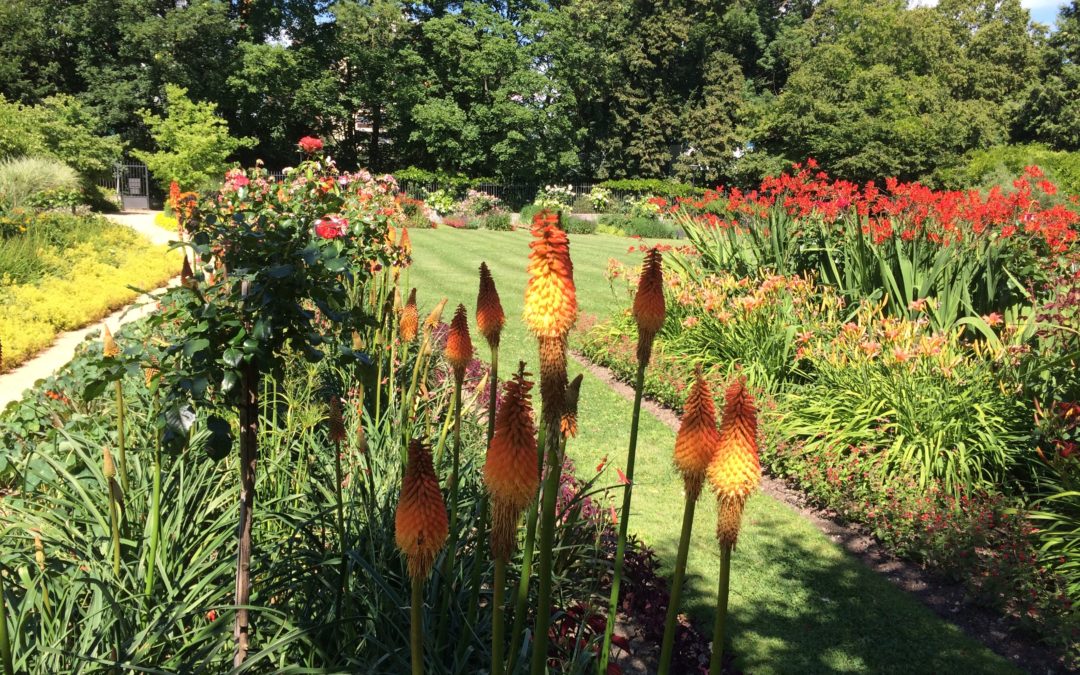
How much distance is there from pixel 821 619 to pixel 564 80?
3874cm

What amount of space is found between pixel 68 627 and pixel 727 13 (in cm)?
5013

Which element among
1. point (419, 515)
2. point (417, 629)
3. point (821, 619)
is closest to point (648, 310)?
point (419, 515)

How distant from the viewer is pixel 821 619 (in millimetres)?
4242

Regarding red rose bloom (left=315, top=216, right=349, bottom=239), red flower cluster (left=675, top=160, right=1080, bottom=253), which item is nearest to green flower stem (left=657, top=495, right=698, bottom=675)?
red rose bloom (left=315, top=216, right=349, bottom=239)

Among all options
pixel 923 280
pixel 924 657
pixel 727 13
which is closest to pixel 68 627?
pixel 924 657

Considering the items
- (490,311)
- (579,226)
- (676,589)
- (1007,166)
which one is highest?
(1007,166)

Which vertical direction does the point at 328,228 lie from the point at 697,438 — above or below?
above

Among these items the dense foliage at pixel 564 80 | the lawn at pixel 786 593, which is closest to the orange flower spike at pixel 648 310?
the lawn at pixel 786 593

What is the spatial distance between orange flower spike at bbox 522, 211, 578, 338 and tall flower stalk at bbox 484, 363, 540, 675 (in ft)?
0.73

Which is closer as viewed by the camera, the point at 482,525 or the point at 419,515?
the point at 419,515

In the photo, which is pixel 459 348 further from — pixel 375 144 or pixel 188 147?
pixel 375 144

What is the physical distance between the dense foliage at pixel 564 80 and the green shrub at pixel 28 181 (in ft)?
60.9

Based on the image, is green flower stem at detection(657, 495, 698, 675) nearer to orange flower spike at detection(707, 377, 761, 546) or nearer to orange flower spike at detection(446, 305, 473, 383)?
orange flower spike at detection(707, 377, 761, 546)

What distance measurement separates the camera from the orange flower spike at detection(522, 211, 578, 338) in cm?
153
